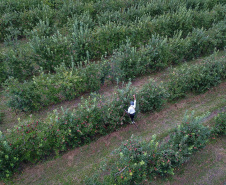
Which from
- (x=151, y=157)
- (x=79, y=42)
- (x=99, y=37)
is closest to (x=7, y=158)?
(x=151, y=157)

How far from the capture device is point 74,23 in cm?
1645

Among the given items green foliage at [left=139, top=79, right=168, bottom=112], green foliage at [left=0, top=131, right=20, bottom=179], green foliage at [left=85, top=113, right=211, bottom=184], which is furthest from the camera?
green foliage at [left=139, top=79, right=168, bottom=112]

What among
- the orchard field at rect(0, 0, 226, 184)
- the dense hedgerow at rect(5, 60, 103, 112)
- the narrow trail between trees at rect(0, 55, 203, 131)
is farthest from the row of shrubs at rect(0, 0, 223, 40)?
the dense hedgerow at rect(5, 60, 103, 112)

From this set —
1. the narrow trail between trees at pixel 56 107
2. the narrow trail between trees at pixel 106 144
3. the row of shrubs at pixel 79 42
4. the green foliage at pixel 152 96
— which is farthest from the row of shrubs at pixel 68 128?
the row of shrubs at pixel 79 42

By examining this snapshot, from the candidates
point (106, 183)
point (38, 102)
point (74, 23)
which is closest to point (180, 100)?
point (106, 183)

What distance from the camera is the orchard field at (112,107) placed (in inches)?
322

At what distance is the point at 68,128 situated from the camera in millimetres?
8656

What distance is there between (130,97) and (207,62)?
5.60 meters

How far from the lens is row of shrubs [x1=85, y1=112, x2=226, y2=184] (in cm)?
730

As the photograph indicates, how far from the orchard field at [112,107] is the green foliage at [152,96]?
54 millimetres

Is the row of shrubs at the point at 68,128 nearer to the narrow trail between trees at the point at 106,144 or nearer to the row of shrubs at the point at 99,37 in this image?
the narrow trail between trees at the point at 106,144

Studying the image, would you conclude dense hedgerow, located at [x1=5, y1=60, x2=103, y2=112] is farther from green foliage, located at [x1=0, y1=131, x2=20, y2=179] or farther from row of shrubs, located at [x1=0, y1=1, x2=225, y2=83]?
green foliage, located at [x1=0, y1=131, x2=20, y2=179]

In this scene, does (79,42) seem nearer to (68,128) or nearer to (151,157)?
(68,128)

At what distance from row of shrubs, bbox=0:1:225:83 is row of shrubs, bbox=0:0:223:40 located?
128cm
